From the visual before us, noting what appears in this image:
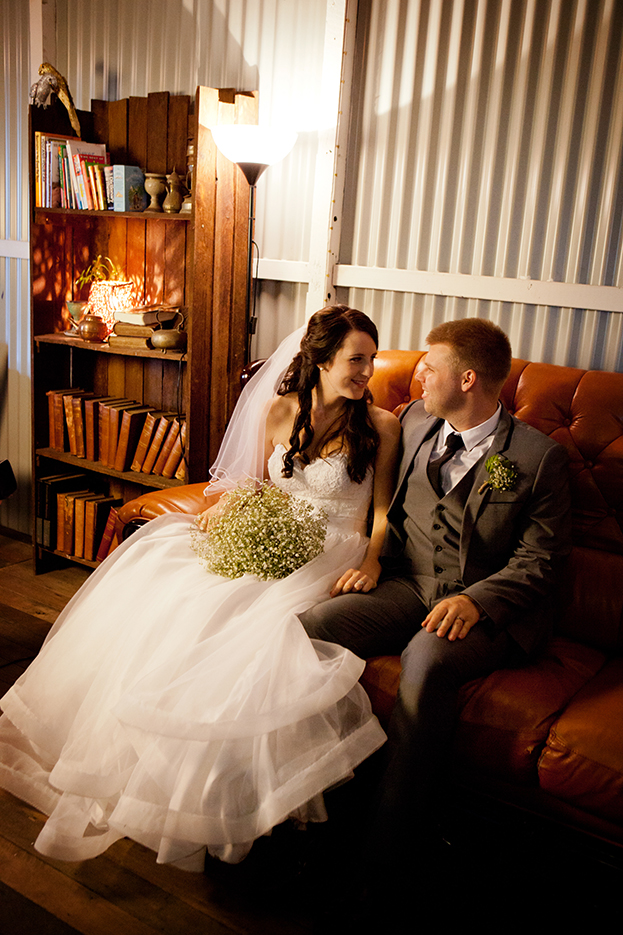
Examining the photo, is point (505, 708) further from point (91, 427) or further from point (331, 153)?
point (91, 427)

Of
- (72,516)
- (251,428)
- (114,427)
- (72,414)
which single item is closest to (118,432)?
(114,427)

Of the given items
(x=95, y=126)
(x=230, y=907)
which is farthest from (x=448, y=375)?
(x=95, y=126)

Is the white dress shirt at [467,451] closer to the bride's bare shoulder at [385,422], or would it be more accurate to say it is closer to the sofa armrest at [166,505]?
the bride's bare shoulder at [385,422]

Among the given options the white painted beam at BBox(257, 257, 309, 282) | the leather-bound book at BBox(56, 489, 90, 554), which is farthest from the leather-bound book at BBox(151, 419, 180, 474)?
the white painted beam at BBox(257, 257, 309, 282)

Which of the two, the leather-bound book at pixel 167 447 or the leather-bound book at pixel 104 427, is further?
the leather-bound book at pixel 104 427

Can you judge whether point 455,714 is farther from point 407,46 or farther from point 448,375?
point 407,46

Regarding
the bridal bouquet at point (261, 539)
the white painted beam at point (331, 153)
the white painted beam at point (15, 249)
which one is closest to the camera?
the bridal bouquet at point (261, 539)

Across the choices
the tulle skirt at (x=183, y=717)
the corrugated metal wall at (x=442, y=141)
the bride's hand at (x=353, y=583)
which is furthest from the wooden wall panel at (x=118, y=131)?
the bride's hand at (x=353, y=583)

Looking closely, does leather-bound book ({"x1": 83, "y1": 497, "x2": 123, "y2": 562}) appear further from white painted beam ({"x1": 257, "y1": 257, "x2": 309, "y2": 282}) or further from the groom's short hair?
the groom's short hair

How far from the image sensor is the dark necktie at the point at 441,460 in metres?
2.32

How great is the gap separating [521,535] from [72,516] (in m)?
2.50

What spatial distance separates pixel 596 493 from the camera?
241 cm

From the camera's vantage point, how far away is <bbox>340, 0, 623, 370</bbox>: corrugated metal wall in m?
2.71

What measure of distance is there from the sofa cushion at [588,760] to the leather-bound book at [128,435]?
8.04 feet
